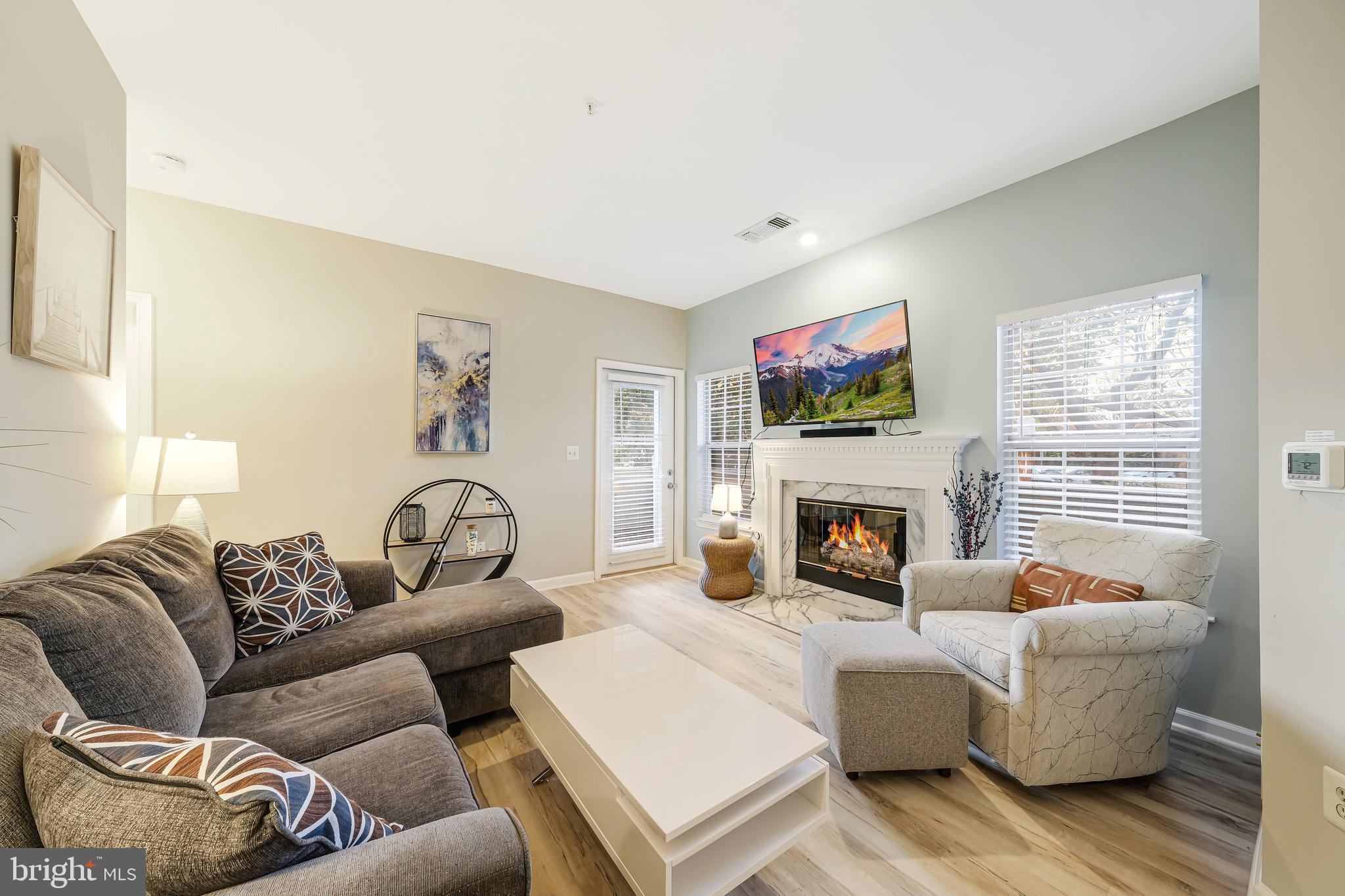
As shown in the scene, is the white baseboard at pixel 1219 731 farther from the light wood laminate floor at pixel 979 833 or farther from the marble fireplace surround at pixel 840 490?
the marble fireplace surround at pixel 840 490

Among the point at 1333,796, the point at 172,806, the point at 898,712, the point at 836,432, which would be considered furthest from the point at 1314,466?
the point at 836,432

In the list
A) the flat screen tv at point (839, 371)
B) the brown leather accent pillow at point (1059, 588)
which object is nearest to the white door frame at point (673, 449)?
the flat screen tv at point (839, 371)

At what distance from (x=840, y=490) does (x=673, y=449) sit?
1866 millimetres

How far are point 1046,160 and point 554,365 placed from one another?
3.48 meters

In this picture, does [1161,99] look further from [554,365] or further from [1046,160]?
[554,365]

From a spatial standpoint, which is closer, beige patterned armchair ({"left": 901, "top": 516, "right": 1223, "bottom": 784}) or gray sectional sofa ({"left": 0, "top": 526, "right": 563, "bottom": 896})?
gray sectional sofa ({"left": 0, "top": 526, "right": 563, "bottom": 896})

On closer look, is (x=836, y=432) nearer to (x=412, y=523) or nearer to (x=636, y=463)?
(x=636, y=463)

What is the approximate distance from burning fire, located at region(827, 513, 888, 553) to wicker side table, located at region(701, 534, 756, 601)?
68cm

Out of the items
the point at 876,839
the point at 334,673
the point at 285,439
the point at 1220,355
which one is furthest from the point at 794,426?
the point at 285,439

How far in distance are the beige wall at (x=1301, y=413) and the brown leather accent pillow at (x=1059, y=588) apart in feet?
2.02

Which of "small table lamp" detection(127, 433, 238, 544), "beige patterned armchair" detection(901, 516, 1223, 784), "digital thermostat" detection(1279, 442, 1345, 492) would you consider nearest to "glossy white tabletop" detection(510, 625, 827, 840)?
"beige patterned armchair" detection(901, 516, 1223, 784)

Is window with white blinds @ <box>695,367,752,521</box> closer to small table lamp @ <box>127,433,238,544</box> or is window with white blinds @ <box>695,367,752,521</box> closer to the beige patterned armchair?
the beige patterned armchair

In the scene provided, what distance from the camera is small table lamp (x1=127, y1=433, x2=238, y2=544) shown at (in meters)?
2.01

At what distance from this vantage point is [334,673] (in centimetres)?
172
